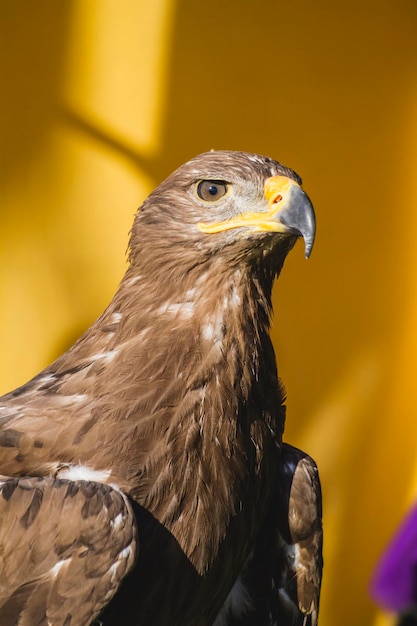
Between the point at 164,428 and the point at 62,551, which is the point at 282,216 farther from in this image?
the point at 62,551

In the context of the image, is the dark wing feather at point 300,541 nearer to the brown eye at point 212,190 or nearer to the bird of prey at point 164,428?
the bird of prey at point 164,428

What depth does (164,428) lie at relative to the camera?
1.78m

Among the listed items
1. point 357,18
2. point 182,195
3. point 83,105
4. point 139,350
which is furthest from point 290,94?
point 139,350

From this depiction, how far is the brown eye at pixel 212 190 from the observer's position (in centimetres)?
185

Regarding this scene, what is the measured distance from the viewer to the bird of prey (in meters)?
1.62

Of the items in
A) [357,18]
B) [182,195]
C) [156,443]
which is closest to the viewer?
[156,443]

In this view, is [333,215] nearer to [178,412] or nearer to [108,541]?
[178,412]

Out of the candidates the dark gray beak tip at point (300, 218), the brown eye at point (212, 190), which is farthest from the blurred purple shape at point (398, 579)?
the brown eye at point (212, 190)

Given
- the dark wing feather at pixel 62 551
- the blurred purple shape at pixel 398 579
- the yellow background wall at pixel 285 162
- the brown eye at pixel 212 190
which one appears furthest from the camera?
the yellow background wall at pixel 285 162

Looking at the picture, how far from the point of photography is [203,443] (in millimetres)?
1814

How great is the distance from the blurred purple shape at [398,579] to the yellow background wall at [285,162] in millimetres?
2217

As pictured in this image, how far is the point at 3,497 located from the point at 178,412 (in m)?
0.40

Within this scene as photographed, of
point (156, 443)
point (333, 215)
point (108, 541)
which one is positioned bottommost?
point (108, 541)

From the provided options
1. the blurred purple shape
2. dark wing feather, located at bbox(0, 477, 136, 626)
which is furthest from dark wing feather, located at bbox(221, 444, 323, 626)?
the blurred purple shape
